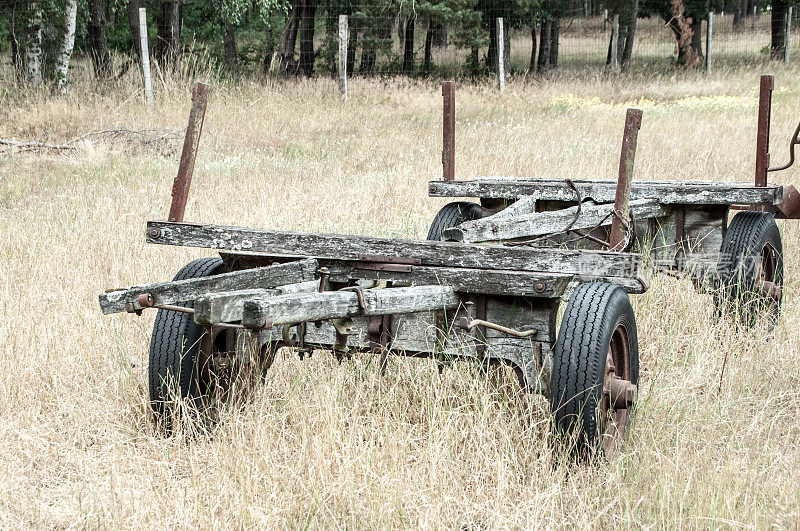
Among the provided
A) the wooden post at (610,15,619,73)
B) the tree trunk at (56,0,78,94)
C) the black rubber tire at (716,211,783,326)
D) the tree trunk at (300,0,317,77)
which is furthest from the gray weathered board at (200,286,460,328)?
the wooden post at (610,15,619,73)

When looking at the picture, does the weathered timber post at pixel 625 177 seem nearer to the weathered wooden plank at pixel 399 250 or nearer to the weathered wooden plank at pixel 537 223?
the weathered wooden plank at pixel 399 250

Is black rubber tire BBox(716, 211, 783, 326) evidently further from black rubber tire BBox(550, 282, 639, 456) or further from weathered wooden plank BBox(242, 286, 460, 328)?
weathered wooden plank BBox(242, 286, 460, 328)

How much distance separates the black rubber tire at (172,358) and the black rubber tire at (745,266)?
2.94m

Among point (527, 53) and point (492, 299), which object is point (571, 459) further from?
point (527, 53)

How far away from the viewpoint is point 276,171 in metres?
9.77

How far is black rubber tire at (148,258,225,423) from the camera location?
3.42 m

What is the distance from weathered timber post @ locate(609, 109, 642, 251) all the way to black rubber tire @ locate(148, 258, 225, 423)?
1.74m

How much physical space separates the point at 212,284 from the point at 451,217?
8.02ft

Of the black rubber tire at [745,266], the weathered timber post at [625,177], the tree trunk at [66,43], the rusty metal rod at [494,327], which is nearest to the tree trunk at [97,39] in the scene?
the tree trunk at [66,43]

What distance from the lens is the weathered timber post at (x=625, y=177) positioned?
11.4ft

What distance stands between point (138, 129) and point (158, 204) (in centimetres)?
398

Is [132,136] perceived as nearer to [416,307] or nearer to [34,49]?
[34,49]

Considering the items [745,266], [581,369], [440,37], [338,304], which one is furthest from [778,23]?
[338,304]

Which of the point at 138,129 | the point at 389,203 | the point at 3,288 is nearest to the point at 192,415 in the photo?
the point at 3,288
